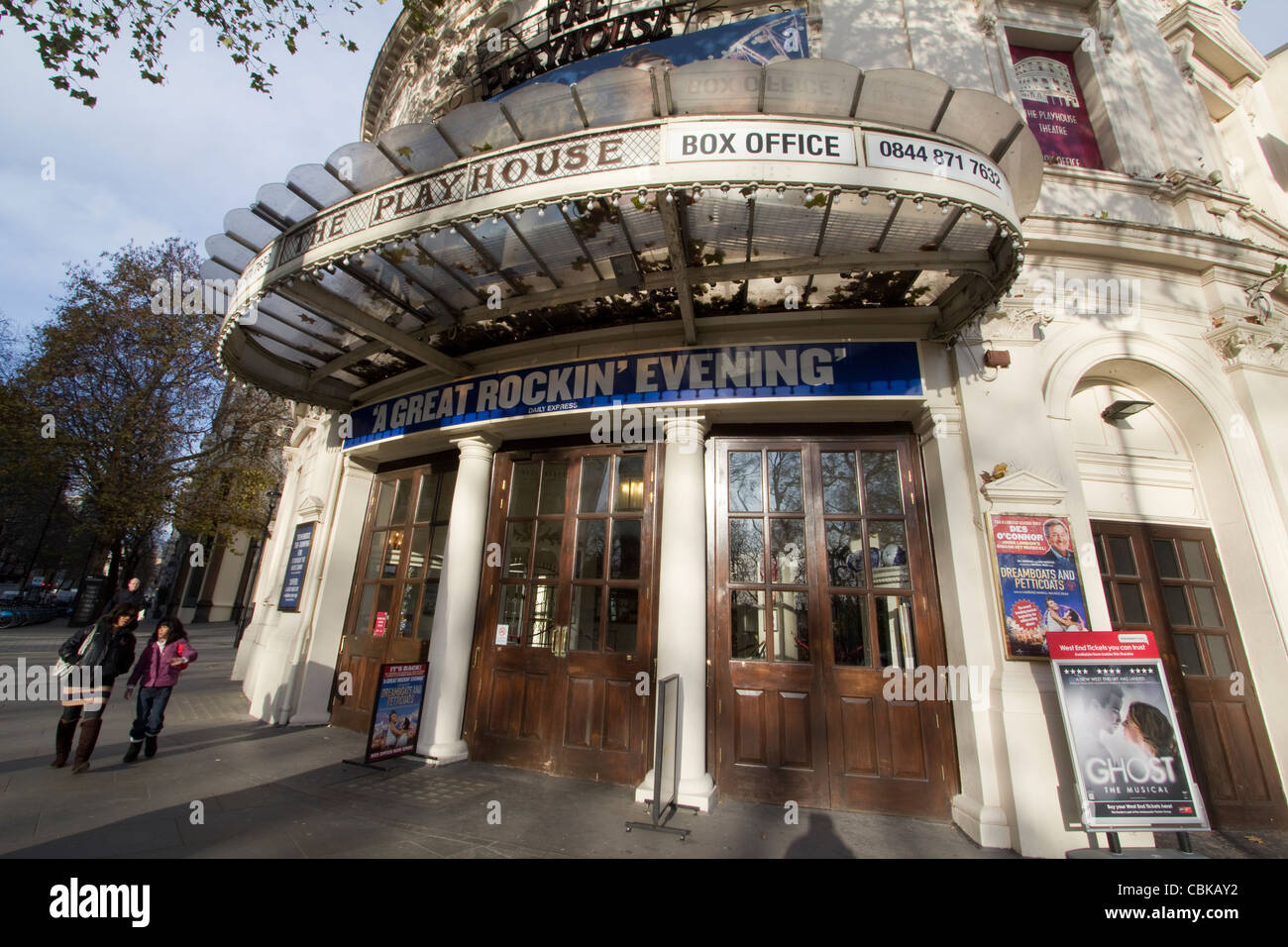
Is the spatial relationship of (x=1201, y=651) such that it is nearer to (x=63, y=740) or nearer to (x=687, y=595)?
(x=687, y=595)

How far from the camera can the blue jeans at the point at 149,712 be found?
548 centimetres

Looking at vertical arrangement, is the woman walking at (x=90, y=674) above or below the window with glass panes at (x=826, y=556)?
below

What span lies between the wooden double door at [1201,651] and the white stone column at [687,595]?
13.6ft

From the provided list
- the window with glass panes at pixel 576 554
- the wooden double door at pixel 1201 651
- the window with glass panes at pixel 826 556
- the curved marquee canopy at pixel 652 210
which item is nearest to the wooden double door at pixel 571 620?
the window with glass panes at pixel 576 554

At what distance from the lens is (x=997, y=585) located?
4691mm

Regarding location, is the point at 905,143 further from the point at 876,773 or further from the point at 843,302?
the point at 876,773

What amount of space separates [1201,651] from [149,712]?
1088 cm

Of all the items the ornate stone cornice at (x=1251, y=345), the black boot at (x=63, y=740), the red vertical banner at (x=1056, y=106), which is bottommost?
the black boot at (x=63, y=740)

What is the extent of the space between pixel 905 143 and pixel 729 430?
304 cm

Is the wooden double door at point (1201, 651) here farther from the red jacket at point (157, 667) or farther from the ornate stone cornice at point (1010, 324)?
the red jacket at point (157, 667)

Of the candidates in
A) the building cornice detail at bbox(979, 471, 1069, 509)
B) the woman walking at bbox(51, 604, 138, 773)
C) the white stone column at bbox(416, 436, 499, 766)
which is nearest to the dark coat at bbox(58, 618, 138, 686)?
the woman walking at bbox(51, 604, 138, 773)

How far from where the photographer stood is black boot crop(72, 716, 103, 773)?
496 centimetres

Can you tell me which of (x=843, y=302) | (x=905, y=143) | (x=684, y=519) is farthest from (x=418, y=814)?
(x=905, y=143)

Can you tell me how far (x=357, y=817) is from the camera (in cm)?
418
